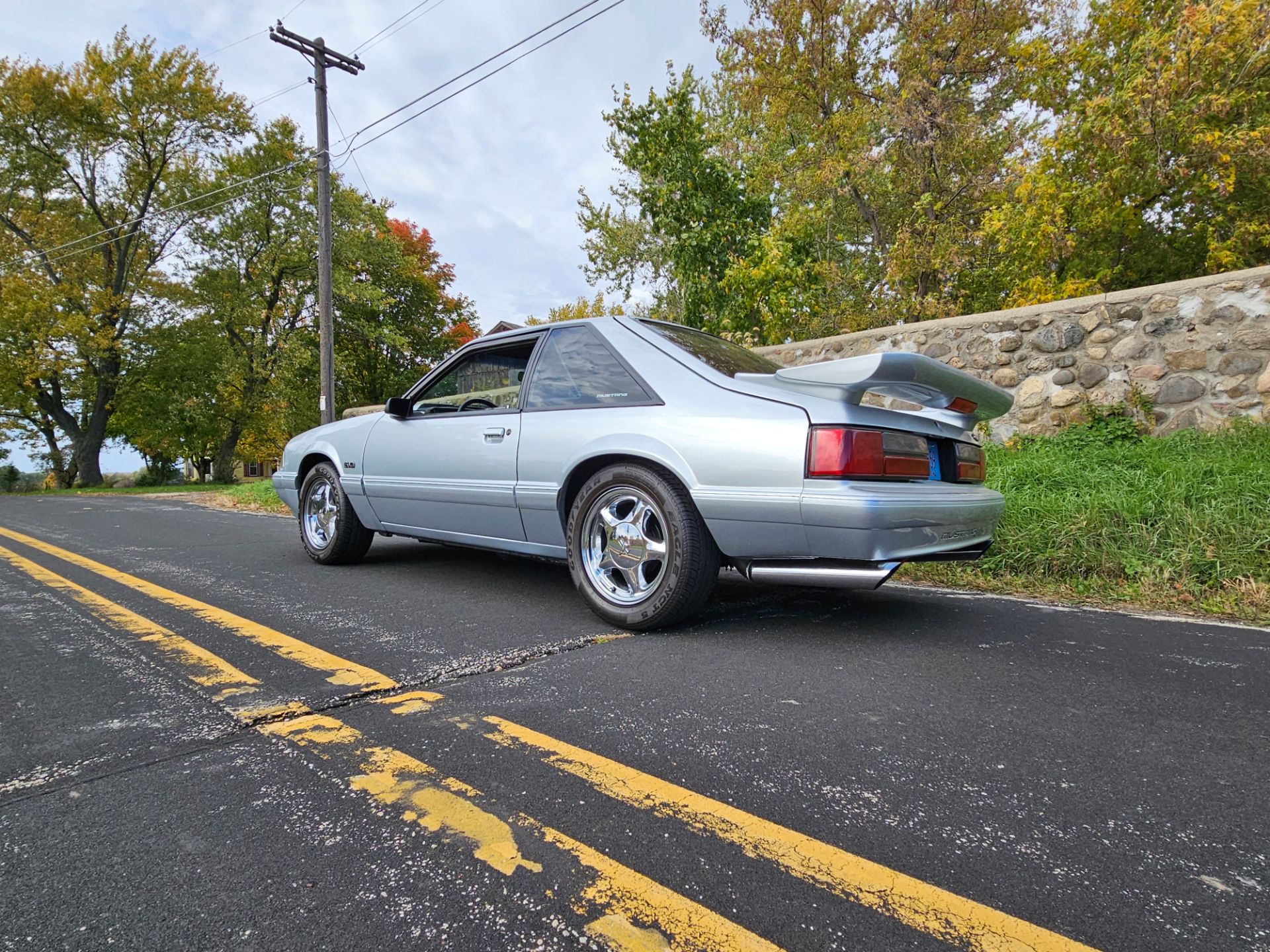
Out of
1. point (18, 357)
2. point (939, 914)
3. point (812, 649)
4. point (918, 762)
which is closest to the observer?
point (939, 914)

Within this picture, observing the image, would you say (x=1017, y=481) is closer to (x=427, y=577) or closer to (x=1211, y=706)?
(x=1211, y=706)

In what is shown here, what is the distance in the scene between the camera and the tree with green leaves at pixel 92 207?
859 inches

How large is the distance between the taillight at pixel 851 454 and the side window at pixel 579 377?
2.94 ft

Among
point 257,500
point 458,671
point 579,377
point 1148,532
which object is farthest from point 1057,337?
point 257,500

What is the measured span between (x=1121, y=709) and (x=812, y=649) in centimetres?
105

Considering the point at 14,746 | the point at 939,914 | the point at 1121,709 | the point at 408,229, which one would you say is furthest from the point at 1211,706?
the point at 408,229

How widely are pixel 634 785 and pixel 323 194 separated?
1430 cm

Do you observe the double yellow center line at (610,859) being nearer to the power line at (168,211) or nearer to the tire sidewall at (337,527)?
the tire sidewall at (337,527)

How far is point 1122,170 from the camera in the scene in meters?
8.48

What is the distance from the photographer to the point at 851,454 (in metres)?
2.64

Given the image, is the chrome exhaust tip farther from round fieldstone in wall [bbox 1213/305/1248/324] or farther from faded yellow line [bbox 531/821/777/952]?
round fieldstone in wall [bbox 1213/305/1248/324]

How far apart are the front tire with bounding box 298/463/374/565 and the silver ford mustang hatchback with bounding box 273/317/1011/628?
2.01 feet

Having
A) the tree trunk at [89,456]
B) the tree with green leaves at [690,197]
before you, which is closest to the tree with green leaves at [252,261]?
the tree trunk at [89,456]

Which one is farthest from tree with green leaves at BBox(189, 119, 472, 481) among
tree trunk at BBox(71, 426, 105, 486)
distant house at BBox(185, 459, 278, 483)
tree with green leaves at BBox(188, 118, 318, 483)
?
distant house at BBox(185, 459, 278, 483)
